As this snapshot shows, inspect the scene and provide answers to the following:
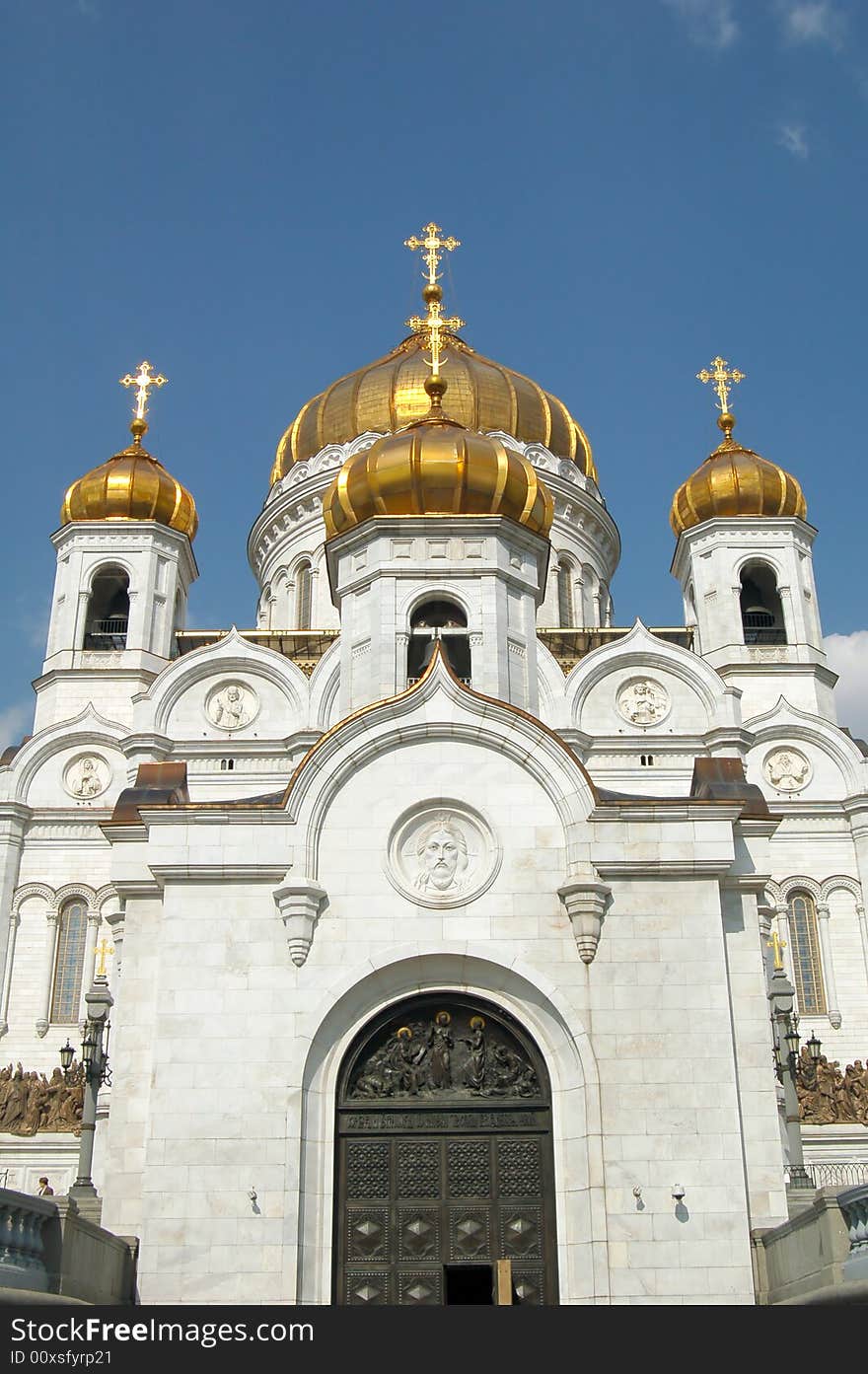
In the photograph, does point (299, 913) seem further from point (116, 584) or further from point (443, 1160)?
point (116, 584)

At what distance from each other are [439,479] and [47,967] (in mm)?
14709

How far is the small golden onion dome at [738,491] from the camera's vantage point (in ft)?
113

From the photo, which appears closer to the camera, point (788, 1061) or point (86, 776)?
point (788, 1061)

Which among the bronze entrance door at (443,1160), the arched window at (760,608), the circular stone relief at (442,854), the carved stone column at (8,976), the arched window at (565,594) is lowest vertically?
the bronze entrance door at (443,1160)

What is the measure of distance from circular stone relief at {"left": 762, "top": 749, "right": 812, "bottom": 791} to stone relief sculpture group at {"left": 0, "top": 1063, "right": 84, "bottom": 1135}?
15307 millimetres

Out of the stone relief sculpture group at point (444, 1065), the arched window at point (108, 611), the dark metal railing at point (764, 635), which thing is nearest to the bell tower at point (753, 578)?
the dark metal railing at point (764, 635)

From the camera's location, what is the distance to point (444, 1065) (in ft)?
51.4

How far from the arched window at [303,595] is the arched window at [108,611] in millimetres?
4467

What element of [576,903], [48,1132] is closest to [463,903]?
[576,903]

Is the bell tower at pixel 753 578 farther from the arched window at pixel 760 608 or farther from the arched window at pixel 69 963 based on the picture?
the arched window at pixel 69 963

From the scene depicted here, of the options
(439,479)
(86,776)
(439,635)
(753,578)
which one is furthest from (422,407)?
(439,635)

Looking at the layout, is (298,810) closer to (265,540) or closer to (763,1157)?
(763,1157)

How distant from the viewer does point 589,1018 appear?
50.6 ft

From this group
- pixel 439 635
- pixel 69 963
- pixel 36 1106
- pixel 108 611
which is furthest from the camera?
pixel 108 611
